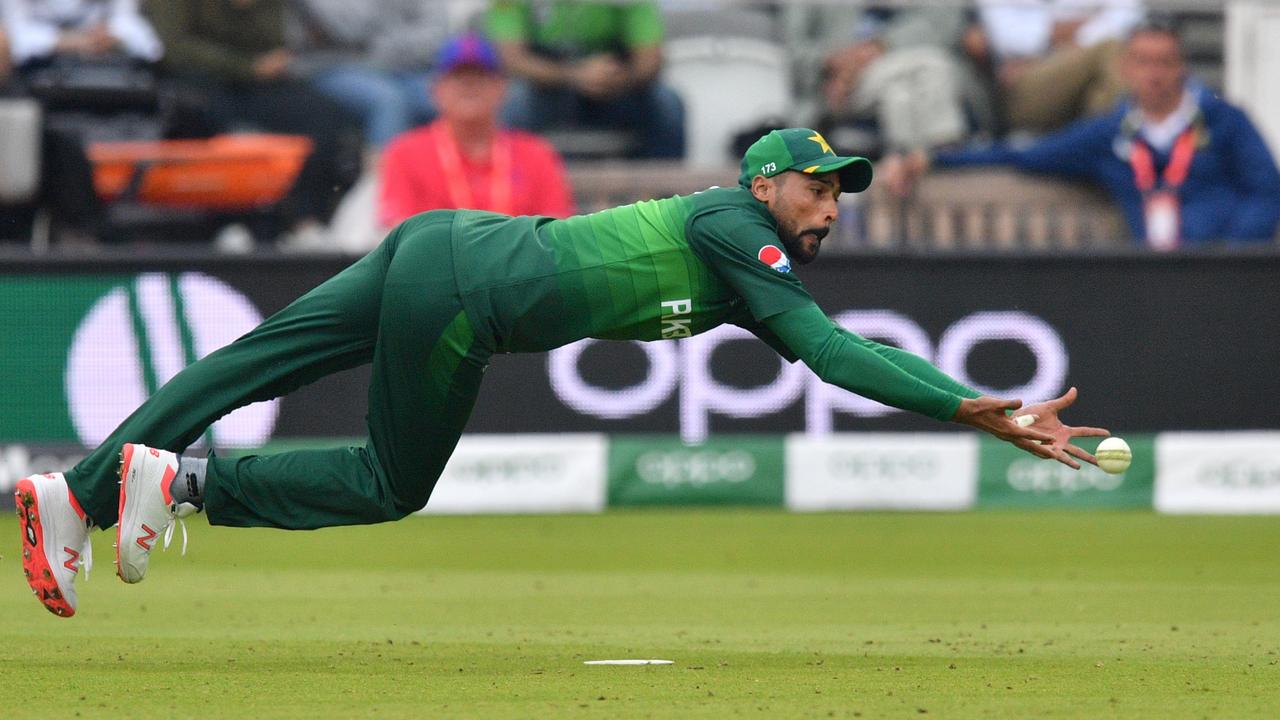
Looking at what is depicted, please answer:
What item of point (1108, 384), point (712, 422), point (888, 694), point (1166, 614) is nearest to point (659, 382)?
point (712, 422)

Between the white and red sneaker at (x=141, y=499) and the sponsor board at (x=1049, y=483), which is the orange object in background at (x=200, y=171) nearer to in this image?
the sponsor board at (x=1049, y=483)

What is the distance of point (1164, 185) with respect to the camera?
12.7m

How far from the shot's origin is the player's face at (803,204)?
19.0 ft

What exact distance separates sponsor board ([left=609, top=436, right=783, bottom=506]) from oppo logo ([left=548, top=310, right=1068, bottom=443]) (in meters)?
0.14

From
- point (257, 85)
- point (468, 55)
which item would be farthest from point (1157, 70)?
point (257, 85)

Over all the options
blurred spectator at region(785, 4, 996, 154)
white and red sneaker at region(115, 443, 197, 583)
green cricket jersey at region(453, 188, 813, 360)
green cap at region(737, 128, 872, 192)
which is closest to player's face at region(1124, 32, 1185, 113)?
blurred spectator at region(785, 4, 996, 154)

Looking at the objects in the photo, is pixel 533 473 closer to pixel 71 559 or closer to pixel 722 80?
pixel 722 80

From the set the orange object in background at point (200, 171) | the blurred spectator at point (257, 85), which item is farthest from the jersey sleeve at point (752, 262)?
the blurred spectator at point (257, 85)

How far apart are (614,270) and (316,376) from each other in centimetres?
97

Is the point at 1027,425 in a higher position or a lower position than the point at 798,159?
lower

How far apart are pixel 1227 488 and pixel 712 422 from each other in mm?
2996

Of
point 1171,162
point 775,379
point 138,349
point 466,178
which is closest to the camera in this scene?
point 138,349

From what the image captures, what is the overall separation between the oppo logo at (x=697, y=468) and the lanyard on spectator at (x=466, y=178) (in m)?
1.78

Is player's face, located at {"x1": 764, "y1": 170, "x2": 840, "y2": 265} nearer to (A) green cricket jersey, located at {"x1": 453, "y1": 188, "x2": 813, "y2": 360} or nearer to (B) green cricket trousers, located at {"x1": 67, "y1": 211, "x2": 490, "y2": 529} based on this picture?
(A) green cricket jersey, located at {"x1": 453, "y1": 188, "x2": 813, "y2": 360}
